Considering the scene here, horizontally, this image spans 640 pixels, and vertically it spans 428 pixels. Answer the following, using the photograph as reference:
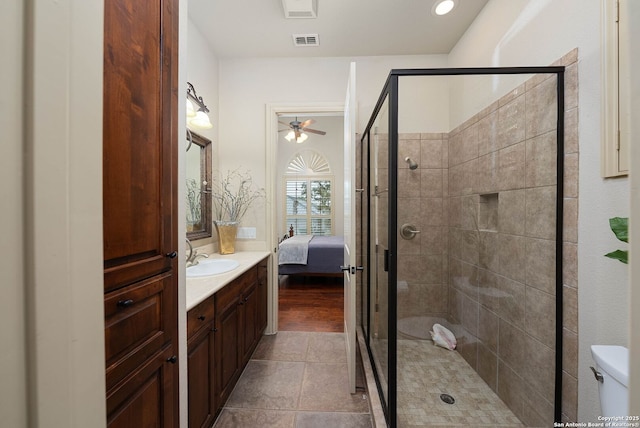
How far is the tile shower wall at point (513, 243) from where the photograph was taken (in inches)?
45.7

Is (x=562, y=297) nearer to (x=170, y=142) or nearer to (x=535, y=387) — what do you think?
(x=535, y=387)

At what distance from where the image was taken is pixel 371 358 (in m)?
1.86

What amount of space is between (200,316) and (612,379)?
5.22ft

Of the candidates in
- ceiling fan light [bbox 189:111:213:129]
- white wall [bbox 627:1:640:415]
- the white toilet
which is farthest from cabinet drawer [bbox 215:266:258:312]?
the white toilet

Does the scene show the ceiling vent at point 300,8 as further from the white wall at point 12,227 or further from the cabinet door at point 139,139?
the white wall at point 12,227

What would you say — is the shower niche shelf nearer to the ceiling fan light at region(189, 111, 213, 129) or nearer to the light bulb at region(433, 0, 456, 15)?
the light bulb at region(433, 0, 456, 15)

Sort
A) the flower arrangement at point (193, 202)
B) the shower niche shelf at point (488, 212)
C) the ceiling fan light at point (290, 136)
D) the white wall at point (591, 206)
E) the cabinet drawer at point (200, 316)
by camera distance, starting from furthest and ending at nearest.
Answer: the ceiling fan light at point (290, 136) → the flower arrangement at point (193, 202) → the shower niche shelf at point (488, 212) → the cabinet drawer at point (200, 316) → the white wall at point (591, 206)

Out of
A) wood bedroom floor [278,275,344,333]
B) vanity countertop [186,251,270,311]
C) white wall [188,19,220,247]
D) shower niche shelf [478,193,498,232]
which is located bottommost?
wood bedroom floor [278,275,344,333]

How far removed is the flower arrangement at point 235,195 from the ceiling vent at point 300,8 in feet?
4.45

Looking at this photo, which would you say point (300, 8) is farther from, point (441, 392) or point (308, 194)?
point (308, 194)

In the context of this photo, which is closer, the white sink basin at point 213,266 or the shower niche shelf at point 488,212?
the shower niche shelf at point 488,212

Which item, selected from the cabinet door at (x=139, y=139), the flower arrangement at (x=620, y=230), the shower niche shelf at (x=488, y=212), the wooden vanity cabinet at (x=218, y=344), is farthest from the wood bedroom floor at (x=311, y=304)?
the flower arrangement at (x=620, y=230)

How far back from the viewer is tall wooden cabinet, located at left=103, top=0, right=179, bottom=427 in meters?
0.65

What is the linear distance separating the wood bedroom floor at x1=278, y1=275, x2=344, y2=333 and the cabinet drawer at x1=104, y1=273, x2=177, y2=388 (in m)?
1.86
